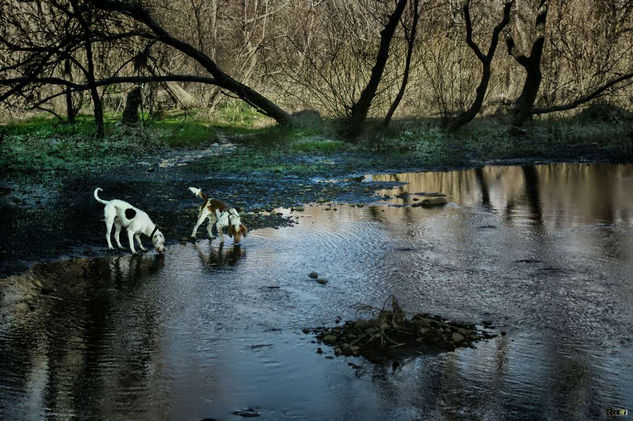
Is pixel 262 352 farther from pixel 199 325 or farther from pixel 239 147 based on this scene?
pixel 239 147

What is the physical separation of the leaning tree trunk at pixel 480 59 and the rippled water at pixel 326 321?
9.52 meters

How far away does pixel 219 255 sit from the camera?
998 cm

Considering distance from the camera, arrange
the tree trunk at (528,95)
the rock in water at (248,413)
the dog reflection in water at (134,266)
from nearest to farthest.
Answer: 1. the rock in water at (248,413)
2. the dog reflection in water at (134,266)
3. the tree trunk at (528,95)

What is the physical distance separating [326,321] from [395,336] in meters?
0.84

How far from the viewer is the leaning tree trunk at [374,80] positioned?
56.1 ft

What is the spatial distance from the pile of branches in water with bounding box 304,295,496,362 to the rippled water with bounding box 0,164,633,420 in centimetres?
16

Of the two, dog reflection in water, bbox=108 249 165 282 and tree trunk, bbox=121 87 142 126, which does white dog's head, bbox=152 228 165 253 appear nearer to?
dog reflection in water, bbox=108 249 165 282

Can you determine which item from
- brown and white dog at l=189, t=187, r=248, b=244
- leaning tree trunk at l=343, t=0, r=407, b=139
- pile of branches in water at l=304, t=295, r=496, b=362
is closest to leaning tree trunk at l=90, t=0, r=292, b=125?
leaning tree trunk at l=343, t=0, r=407, b=139

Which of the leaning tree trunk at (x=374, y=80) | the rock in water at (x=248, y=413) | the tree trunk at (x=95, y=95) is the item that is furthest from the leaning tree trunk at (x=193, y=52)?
the rock in water at (x=248, y=413)

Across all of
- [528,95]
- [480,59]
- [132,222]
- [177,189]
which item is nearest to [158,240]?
[132,222]

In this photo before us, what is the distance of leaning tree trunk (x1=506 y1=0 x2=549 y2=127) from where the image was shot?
2150cm

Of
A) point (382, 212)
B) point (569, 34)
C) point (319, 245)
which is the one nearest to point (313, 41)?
point (569, 34)

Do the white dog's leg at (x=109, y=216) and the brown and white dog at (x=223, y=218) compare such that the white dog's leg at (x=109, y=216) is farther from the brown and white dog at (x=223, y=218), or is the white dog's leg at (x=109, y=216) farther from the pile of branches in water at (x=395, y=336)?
the pile of branches in water at (x=395, y=336)

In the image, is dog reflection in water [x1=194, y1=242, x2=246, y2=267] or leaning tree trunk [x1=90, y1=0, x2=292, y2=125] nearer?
dog reflection in water [x1=194, y1=242, x2=246, y2=267]
